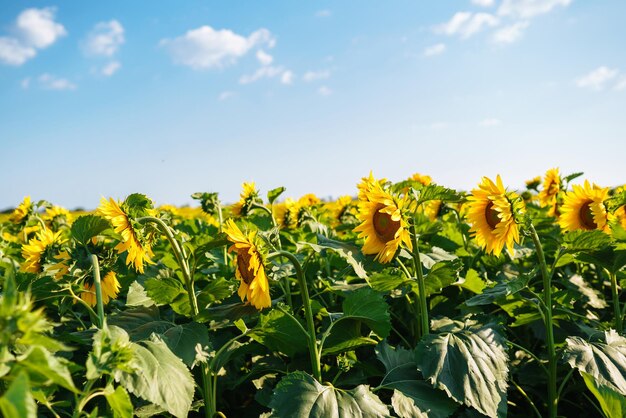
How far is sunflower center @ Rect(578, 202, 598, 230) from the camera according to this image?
11.3 ft

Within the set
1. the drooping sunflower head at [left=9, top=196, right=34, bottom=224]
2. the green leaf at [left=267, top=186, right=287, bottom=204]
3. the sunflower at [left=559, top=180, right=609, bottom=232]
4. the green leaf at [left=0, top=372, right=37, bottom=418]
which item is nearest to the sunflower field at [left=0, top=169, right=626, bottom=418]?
the sunflower at [left=559, top=180, right=609, bottom=232]

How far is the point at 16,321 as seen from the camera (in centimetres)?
102

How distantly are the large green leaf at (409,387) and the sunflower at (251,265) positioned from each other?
59cm

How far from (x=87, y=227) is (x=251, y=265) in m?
0.62

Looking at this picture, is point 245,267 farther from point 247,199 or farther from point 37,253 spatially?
point 247,199

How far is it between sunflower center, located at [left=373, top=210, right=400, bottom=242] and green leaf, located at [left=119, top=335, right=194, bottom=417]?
1.16m

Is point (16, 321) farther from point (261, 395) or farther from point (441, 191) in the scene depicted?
point (441, 191)

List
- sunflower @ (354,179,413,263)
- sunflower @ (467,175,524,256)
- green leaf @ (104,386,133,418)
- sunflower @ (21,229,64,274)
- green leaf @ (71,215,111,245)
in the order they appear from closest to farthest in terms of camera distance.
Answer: green leaf @ (104,386,133,418), green leaf @ (71,215,111,245), sunflower @ (354,179,413,263), sunflower @ (467,175,524,256), sunflower @ (21,229,64,274)

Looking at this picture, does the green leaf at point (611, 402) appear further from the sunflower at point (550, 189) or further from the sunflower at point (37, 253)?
the sunflower at point (550, 189)

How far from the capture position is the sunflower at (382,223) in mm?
2349

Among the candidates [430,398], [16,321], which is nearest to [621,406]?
[430,398]

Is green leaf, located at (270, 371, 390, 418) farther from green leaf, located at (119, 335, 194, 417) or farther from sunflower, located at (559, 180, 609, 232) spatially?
sunflower, located at (559, 180, 609, 232)

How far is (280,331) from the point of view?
2.15 meters

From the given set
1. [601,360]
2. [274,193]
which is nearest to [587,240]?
[601,360]
